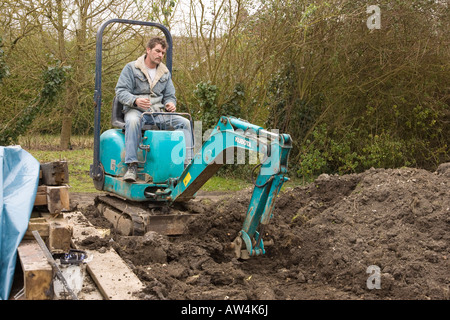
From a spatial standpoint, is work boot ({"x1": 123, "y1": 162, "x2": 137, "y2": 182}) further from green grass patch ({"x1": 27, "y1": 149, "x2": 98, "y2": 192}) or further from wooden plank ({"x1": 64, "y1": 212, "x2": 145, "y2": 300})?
green grass patch ({"x1": 27, "y1": 149, "x2": 98, "y2": 192})

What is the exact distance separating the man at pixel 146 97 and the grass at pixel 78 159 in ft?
7.98

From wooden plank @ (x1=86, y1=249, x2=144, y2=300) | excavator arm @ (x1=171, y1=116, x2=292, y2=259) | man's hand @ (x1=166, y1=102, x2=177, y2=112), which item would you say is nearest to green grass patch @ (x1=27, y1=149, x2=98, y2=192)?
man's hand @ (x1=166, y1=102, x2=177, y2=112)

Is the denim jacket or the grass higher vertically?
the denim jacket

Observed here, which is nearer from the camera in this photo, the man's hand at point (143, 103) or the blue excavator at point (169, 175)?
the blue excavator at point (169, 175)

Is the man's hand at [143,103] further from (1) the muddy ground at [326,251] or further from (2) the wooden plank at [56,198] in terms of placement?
(2) the wooden plank at [56,198]

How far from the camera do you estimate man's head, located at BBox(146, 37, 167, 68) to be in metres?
5.79

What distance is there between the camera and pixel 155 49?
5.82 metres

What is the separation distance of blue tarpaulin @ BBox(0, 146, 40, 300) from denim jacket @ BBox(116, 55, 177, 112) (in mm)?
1646

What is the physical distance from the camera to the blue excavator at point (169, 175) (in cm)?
448

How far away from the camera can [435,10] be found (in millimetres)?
10141

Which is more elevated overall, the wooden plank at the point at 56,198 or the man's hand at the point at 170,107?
the man's hand at the point at 170,107

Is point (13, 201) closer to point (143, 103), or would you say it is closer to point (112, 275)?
point (112, 275)

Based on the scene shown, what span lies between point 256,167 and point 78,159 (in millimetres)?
9395

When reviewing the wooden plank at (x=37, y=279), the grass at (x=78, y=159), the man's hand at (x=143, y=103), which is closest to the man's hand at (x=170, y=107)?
the man's hand at (x=143, y=103)
